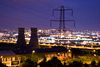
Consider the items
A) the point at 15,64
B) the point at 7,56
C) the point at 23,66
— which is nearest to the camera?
the point at 23,66

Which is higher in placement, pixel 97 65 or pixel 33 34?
pixel 33 34

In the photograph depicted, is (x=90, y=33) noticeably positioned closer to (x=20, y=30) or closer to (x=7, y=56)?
(x=20, y=30)

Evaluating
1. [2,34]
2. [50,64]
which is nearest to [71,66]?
[50,64]

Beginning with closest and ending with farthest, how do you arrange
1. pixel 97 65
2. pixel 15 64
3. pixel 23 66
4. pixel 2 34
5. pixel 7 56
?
pixel 23 66 < pixel 97 65 < pixel 15 64 < pixel 7 56 < pixel 2 34

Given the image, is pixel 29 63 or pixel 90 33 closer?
pixel 29 63

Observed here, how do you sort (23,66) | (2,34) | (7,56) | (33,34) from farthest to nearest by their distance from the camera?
(2,34) < (33,34) < (7,56) < (23,66)

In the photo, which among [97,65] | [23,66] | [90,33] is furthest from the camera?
[90,33]

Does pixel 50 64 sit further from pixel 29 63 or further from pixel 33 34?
pixel 33 34

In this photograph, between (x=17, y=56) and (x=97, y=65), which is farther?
(x=17, y=56)

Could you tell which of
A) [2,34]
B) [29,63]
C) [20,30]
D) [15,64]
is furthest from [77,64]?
[2,34]
